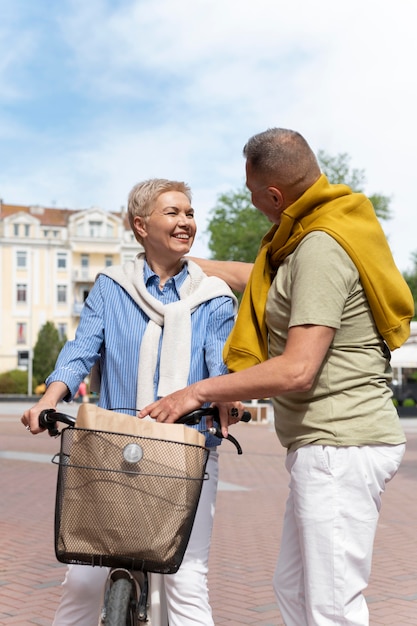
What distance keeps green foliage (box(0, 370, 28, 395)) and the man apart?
55.1m

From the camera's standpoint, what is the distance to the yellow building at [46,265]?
240 ft

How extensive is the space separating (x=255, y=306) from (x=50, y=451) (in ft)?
48.5

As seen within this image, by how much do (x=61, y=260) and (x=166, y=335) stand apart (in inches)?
2873

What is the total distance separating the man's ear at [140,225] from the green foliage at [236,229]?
1762 inches

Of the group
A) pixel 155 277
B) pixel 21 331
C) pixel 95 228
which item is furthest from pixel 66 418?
pixel 95 228

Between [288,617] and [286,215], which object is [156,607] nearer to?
[288,617]

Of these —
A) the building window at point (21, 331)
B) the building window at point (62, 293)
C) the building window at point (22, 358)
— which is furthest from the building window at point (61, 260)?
the building window at point (22, 358)

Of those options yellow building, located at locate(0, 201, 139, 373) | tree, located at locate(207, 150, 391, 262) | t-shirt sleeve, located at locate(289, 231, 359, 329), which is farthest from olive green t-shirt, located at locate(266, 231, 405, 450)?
yellow building, located at locate(0, 201, 139, 373)

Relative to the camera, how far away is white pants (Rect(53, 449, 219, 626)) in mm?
2703

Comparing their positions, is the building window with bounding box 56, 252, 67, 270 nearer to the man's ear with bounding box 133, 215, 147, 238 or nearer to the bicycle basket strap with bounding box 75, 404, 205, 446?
the man's ear with bounding box 133, 215, 147, 238

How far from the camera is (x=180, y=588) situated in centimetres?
270

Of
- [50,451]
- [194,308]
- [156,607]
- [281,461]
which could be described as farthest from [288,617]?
[50,451]

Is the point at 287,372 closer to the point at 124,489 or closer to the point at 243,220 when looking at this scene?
the point at 124,489

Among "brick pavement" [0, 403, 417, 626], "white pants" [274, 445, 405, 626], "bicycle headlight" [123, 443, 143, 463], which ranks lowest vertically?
"brick pavement" [0, 403, 417, 626]
